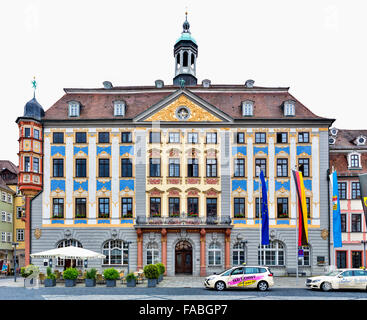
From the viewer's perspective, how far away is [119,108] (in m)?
42.8

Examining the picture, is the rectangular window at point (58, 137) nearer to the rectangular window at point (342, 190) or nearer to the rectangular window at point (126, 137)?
the rectangular window at point (126, 137)

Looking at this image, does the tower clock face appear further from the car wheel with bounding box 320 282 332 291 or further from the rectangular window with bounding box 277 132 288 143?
the car wheel with bounding box 320 282 332 291

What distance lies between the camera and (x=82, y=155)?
137 feet

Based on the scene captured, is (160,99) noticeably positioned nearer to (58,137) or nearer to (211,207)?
(58,137)

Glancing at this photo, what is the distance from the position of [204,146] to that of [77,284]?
17.2m

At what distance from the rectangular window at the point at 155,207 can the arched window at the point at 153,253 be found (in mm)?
2809

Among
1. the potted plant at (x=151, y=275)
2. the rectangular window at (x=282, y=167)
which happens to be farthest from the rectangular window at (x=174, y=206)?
the potted plant at (x=151, y=275)

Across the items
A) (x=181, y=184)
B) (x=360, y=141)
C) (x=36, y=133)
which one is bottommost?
(x=181, y=184)

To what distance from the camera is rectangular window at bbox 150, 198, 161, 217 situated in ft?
135

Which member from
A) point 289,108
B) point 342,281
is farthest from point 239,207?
point 342,281

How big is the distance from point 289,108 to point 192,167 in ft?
36.7

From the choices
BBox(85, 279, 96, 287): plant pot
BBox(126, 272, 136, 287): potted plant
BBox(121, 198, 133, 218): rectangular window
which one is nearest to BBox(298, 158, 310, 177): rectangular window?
BBox(121, 198, 133, 218): rectangular window
